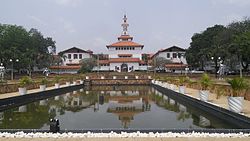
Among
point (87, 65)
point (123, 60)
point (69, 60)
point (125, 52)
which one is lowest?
point (87, 65)

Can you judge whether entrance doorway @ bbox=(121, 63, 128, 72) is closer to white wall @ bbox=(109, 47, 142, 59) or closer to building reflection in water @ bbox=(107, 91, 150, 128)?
white wall @ bbox=(109, 47, 142, 59)

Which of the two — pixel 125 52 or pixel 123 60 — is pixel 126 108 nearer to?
pixel 123 60

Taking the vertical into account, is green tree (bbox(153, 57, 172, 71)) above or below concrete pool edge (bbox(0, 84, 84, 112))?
above

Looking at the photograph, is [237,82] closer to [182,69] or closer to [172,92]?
[172,92]

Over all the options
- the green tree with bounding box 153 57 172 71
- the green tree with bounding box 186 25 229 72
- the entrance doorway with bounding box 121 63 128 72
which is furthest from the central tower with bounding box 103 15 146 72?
the green tree with bounding box 186 25 229 72

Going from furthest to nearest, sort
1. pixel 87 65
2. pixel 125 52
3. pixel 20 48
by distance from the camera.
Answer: pixel 125 52 → pixel 87 65 → pixel 20 48

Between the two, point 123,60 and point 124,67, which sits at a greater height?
point 123,60

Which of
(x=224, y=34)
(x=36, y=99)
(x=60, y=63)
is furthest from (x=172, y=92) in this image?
(x=60, y=63)

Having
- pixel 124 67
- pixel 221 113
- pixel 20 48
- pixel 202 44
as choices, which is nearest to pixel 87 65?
pixel 124 67

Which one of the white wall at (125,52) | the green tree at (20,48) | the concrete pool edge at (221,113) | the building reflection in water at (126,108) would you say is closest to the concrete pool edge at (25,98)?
the building reflection in water at (126,108)

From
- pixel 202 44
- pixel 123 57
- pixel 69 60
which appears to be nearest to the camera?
pixel 202 44

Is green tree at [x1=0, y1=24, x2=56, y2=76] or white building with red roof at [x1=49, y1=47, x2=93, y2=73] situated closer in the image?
green tree at [x1=0, y1=24, x2=56, y2=76]

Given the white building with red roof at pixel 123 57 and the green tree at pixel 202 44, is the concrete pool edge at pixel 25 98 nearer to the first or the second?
the green tree at pixel 202 44

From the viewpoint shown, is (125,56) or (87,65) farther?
(125,56)
